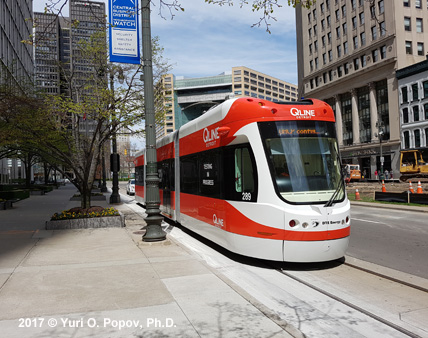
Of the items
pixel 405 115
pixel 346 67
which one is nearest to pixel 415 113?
pixel 405 115

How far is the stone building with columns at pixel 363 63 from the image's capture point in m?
50.8

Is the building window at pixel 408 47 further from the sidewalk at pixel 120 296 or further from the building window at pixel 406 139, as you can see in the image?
the sidewalk at pixel 120 296

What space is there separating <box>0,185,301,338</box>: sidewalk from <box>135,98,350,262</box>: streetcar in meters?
1.21

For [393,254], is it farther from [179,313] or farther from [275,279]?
[179,313]

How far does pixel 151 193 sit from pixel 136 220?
5624mm

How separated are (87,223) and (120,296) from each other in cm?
767

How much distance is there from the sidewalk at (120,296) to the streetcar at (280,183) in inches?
47.8

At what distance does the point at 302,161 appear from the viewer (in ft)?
22.4

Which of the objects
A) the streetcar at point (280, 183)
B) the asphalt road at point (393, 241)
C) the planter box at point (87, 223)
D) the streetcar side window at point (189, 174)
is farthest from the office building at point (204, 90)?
the streetcar at point (280, 183)

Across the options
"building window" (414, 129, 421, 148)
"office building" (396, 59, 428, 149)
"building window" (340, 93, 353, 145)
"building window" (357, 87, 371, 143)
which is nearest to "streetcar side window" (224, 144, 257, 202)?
"office building" (396, 59, 428, 149)

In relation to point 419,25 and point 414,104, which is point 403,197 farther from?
point 419,25

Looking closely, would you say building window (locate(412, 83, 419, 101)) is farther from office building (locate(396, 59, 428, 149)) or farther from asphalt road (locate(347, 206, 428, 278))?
asphalt road (locate(347, 206, 428, 278))

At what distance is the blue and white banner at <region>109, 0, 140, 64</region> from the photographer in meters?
9.22

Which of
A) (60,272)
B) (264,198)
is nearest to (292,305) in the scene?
(264,198)
